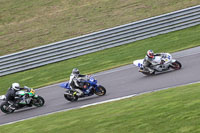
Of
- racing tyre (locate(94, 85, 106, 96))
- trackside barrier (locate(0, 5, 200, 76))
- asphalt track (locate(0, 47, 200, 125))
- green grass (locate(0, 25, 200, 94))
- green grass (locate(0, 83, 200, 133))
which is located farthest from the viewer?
trackside barrier (locate(0, 5, 200, 76))

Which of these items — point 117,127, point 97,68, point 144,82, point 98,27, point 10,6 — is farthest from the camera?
point 10,6

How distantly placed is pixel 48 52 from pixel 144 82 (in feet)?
28.9

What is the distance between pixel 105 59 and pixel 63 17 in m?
8.64

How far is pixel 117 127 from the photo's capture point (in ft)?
29.5

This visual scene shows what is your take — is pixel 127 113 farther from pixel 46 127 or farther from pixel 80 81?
pixel 80 81

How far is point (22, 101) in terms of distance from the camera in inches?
698

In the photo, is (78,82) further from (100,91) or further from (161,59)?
(161,59)

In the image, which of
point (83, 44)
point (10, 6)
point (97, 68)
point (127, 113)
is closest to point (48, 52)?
point (83, 44)

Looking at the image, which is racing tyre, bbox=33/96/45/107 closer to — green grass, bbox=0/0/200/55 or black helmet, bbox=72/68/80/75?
black helmet, bbox=72/68/80/75

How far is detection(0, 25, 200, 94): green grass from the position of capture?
2194cm

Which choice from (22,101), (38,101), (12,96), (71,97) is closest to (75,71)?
(71,97)

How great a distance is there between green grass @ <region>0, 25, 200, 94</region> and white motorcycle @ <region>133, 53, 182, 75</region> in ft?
9.97

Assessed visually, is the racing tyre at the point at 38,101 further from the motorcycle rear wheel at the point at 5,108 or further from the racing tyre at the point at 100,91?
the racing tyre at the point at 100,91

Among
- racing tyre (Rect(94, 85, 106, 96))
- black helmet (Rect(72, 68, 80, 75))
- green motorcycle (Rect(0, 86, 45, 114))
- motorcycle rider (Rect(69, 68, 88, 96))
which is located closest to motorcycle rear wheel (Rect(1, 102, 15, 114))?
green motorcycle (Rect(0, 86, 45, 114))
